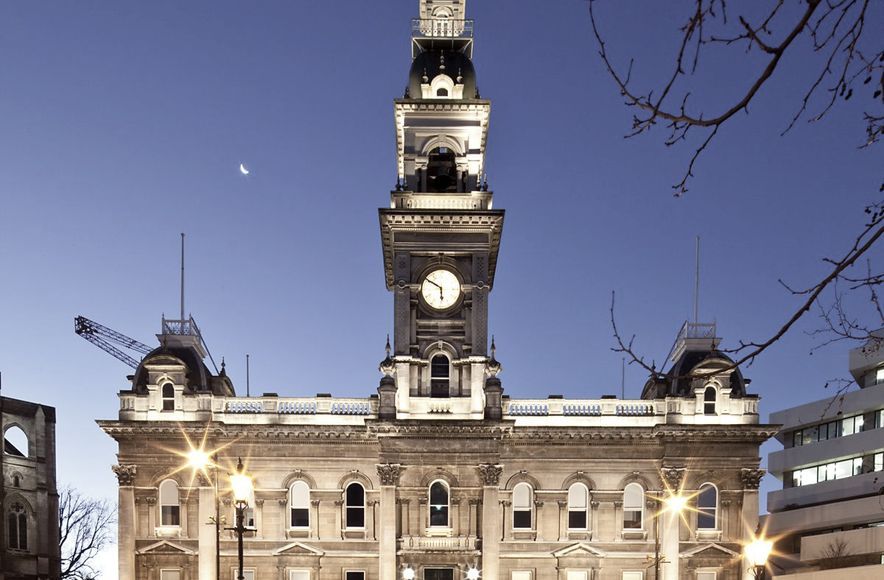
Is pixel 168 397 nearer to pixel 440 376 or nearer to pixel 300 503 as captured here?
pixel 300 503

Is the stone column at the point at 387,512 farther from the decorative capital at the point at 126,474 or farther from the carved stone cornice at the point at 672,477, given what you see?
the carved stone cornice at the point at 672,477

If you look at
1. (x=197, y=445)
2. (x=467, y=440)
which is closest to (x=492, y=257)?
(x=467, y=440)

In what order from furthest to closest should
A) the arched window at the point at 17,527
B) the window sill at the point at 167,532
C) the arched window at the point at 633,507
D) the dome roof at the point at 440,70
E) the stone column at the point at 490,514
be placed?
the arched window at the point at 17,527 < the dome roof at the point at 440,70 < the arched window at the point at 633,507 < the window sill at the point at 167,532 < the stone column at the point at 490,514

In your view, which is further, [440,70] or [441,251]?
[440,70]

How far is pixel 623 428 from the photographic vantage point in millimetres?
44875

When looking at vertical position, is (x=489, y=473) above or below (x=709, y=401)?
below

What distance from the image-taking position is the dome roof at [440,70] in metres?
47.8

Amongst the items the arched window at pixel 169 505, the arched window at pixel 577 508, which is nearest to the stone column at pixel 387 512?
the arched window at pixel 577 508

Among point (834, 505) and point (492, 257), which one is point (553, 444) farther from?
point (834, 505)

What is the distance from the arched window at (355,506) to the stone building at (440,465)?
2.7 inches

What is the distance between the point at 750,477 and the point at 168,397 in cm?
2818

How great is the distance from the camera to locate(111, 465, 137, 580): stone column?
1707 inches

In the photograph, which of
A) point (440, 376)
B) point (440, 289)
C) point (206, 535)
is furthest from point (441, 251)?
point (206, 535)

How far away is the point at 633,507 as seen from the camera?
44.8 meters
